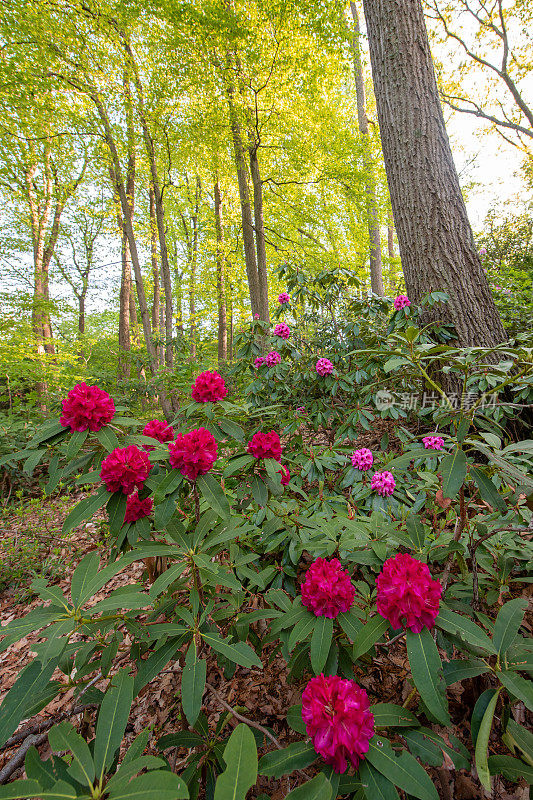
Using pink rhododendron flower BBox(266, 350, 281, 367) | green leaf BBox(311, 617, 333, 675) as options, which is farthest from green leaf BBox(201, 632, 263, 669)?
pink rhododendron flower BBox(266, 350, 281, 367)

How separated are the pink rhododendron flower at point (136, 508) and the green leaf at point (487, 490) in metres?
1.05

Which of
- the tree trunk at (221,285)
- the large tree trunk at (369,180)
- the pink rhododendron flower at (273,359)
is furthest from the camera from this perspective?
the tree trunk at (221,285)

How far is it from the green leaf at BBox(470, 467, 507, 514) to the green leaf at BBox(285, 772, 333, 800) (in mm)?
741

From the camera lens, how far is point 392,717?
80cm

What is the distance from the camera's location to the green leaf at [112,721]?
708mm

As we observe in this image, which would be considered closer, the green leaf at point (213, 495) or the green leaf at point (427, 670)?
the green leaf at point (427, 670)

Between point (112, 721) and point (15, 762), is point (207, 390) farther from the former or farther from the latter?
point (15, 762)

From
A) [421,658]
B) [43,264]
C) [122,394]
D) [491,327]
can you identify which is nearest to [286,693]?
[421,658]

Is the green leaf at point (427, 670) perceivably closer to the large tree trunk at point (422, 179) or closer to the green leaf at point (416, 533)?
the green leaf at point (416, 533)

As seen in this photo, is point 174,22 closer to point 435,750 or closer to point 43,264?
point 43,264

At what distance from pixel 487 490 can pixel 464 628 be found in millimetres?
383

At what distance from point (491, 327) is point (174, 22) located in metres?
6.50

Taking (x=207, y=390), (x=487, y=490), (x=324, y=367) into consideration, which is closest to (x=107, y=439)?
(x=207, y=390)

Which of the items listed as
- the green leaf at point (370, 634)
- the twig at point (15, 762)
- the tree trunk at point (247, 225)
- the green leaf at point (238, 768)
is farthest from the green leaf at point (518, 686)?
the tree trunk at point (247, 225)
